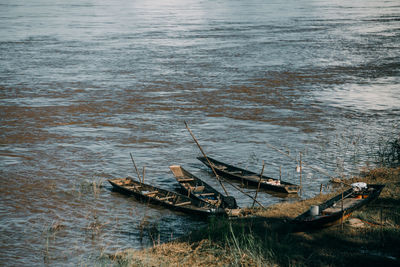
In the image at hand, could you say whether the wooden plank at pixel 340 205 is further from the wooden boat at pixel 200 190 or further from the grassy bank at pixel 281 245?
the wooden boat at pixel 200 190

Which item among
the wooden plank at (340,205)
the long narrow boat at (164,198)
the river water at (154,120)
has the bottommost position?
the river water at (154,120)

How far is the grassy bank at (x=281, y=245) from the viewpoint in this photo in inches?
450

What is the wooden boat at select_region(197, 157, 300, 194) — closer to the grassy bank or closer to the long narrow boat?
the long narrow boat

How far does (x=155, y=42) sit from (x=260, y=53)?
44.8ft

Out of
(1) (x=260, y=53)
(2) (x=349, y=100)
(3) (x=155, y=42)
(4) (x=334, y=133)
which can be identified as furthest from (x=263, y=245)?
(3) (x=155, y=42)

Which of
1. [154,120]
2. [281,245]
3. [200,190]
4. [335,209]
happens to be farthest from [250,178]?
[154,120]

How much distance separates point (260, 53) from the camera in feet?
160

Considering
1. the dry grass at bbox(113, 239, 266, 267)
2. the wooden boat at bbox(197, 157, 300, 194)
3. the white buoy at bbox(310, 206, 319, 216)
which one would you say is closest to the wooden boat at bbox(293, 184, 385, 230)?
the white buoy at bbox(310, 206, 319, 216)

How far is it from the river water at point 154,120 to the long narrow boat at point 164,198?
0.32 m

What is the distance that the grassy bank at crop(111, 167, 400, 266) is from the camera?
11430mm

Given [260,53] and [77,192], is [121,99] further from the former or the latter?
[260,53]

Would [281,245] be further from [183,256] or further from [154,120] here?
[154,120]

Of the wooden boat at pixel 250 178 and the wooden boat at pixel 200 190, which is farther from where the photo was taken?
the wooden boat at pixel 250 178

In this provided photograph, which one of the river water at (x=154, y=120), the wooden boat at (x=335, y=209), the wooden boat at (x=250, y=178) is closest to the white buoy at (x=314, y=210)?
the wooden boat at (x=335, y=209)
